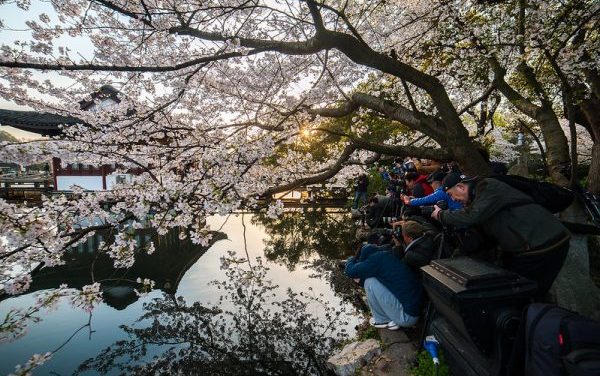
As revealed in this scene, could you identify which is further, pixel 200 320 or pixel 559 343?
pixel 200 320

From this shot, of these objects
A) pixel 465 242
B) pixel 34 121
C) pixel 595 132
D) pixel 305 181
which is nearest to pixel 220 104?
pixel 305 181

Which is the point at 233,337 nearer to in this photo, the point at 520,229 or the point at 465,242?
the point at 465,242

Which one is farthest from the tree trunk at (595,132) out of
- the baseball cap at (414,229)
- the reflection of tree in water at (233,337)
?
the reflection of tree in water at (233,337)

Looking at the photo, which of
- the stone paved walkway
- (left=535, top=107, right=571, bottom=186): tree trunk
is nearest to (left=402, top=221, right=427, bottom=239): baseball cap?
the stone paved walkway

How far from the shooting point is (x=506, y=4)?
6188mm

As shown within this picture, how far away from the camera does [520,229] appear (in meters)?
2.52

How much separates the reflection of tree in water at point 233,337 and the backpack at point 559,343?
2.94m

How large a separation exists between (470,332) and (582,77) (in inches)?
273

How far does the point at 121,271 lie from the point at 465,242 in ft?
31.7

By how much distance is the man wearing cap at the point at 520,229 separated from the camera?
2.44 m

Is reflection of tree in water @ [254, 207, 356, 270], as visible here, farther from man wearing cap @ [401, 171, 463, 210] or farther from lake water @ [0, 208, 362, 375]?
man wearing cap @ [401, 171, 463, 210]

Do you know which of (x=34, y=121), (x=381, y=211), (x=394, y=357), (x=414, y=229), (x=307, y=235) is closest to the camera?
(x=394, y=357)

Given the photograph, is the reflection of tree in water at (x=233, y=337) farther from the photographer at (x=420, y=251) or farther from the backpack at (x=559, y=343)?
the backpack at (x=559, y=343)

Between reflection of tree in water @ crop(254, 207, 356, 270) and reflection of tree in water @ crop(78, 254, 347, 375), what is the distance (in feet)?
8.44
